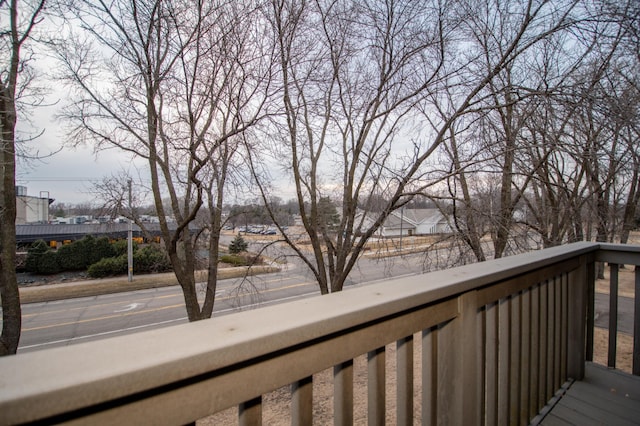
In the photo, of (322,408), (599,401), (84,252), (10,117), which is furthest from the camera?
(84,252)

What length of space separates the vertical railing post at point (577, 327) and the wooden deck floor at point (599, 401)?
84 mm

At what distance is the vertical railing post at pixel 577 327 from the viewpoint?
6.15 ft

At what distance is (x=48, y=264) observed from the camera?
11938 mm

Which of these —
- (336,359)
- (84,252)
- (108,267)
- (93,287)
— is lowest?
(93,287)

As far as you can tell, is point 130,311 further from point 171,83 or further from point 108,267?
point 171,83

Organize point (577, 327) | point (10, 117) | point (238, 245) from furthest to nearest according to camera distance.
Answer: point (238, 245) → point (10, 117) → point (577, 327)

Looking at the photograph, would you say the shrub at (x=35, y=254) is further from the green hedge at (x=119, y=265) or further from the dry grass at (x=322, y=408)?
the dry grass at (x=322, y=408)

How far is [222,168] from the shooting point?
5.54 metres

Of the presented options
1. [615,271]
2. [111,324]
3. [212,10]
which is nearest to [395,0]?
[212,10]

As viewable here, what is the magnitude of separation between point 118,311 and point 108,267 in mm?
2870

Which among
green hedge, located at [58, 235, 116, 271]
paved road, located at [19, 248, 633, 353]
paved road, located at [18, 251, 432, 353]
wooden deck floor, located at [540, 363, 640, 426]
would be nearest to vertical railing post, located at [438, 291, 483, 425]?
wooden deck floor, located at [540, 363, 640, 426]

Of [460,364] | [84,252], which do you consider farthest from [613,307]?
[84,252]

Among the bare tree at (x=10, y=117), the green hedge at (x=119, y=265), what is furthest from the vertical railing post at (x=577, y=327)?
the green hedge at (x=119, y=265)

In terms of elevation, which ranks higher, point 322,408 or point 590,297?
point 590,297
